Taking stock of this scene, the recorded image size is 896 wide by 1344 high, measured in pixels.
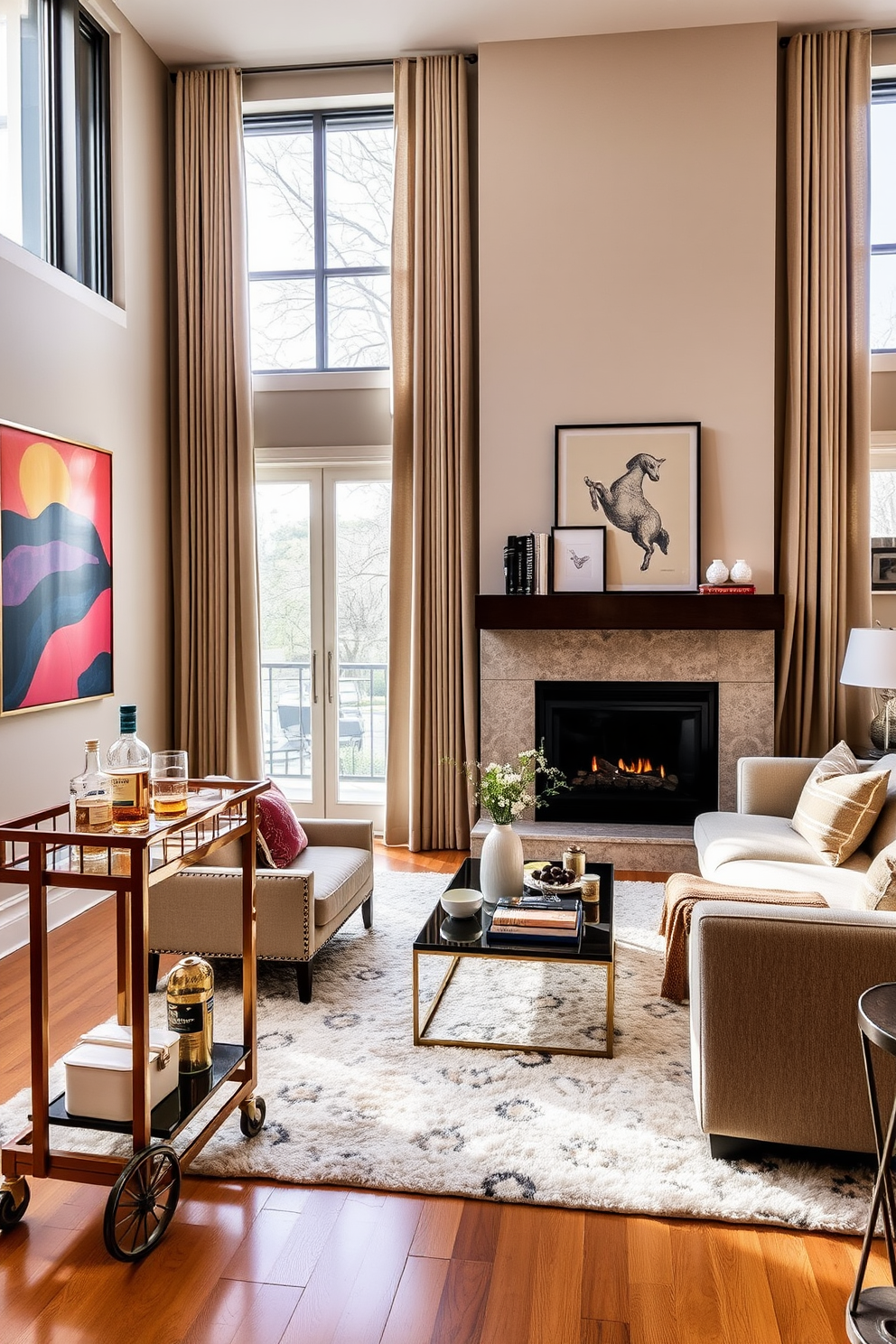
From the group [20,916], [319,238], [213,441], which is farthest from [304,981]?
[319,238]

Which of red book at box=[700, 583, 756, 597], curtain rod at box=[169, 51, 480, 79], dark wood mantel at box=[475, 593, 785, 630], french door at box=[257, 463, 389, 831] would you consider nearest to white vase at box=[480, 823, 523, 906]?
dark wood mantel at box=[475, 593, 785, 630]

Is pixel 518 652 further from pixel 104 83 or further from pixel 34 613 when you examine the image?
pixel 104 83

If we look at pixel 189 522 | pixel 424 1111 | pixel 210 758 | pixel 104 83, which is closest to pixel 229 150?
pixel 104 83

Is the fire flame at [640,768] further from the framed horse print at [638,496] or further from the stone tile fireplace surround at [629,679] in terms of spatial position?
the framed horse print at [638,496]

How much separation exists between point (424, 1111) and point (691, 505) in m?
3.42

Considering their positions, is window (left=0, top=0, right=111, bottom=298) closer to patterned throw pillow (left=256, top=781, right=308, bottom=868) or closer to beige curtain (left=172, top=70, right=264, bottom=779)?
beige curtain (left=172, top=70, right=264, bottom=779)

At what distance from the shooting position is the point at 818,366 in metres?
4.95

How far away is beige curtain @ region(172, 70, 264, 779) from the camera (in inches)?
211

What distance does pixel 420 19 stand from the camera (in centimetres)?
486

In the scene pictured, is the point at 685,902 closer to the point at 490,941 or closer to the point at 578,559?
the point at 490,941

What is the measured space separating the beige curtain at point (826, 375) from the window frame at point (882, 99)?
229 millimetres

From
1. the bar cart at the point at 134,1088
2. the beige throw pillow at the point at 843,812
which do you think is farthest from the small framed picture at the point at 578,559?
the bar cart at the point at 134,1088

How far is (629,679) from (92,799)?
350 cm

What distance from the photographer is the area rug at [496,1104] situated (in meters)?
2.18
